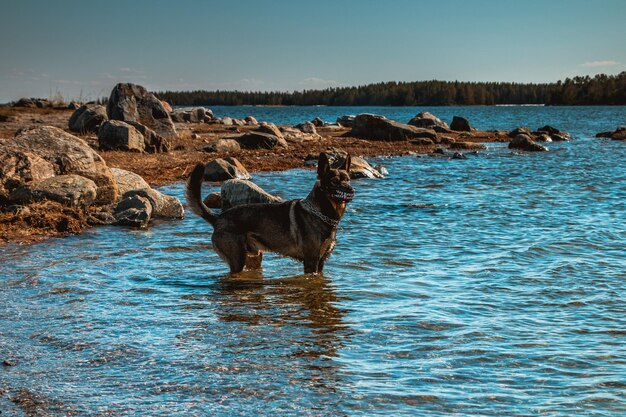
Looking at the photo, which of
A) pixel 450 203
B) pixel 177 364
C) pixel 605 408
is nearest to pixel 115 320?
pixel 177 364

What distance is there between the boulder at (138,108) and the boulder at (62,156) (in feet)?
47.7

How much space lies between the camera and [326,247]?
34.6 feet

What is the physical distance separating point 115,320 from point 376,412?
3.91 metres

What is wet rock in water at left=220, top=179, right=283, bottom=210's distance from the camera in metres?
16.6

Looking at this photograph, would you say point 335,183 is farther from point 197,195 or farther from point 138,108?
point 138,108

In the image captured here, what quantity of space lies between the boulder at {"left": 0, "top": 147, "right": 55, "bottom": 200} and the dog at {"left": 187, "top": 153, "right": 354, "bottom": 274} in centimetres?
655

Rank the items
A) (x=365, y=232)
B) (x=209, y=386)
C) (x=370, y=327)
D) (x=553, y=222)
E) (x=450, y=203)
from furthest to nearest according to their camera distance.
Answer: (x=450, y=203) < (x=553, y=222) < (x=365, y=232) < (x=370, y=327) < (x=209, y=386)

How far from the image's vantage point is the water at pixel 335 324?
20.2 ft

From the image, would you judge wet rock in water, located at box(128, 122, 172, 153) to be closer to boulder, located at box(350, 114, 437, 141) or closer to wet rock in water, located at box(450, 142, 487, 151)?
boulder, located at box(350, 114, 437, 141)

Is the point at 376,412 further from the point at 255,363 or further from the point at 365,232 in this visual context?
the point at 365,232

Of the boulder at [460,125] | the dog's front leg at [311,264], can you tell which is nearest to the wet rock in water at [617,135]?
the boulder at [460,125]

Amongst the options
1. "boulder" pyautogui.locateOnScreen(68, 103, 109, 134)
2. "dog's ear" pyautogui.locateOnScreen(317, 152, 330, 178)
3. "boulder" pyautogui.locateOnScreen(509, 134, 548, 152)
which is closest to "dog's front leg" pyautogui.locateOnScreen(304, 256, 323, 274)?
"dog's ear" pyautogui.locateOnScreen(317, 152, 330, 178)

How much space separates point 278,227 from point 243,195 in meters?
6.23

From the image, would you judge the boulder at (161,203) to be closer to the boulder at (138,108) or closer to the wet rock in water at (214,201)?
the wet rock in water at (214,201)
